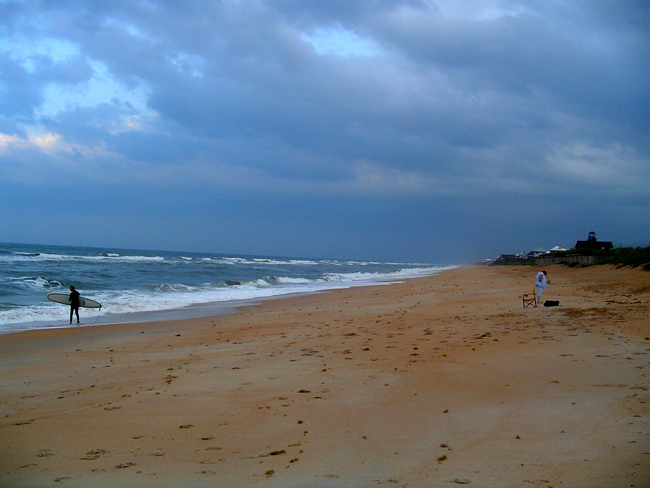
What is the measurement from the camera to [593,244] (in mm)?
51812

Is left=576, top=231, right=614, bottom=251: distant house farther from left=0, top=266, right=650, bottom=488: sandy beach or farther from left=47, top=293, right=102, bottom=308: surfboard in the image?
left=47, top=293, right=102, bottom=308: surfboard

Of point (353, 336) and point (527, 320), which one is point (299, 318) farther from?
point (527, 320)

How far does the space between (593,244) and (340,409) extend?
184ft

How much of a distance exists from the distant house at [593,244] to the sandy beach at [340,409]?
45395mm

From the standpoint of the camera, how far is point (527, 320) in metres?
11.3

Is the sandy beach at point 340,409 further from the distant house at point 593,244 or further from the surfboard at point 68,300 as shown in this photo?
the distant house at point 593,244

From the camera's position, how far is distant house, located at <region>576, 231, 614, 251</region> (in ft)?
162

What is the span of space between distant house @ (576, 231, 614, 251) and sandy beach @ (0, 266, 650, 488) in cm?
4539

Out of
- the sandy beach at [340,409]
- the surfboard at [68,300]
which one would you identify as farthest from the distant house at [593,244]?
the surfboard at [68,300]

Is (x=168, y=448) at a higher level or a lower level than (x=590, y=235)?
lower

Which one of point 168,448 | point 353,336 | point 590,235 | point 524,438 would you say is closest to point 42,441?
point 168,448

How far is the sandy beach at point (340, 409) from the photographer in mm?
3836

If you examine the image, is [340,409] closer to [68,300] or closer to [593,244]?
[68,300]

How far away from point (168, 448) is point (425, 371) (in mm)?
4031
